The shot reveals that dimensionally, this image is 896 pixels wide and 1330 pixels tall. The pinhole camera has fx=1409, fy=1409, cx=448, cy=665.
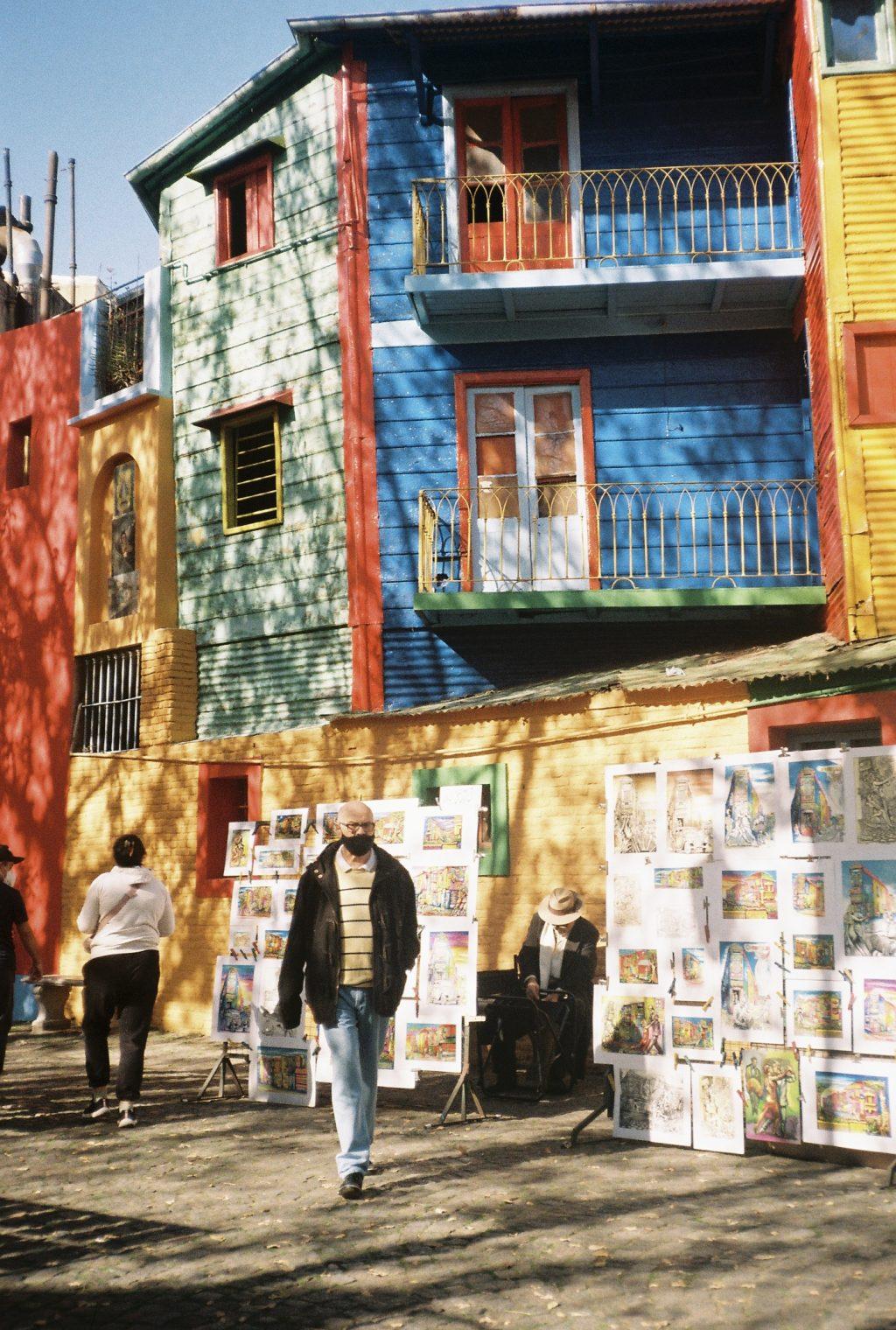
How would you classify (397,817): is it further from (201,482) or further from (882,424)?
(201,482)

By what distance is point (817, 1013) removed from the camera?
7.41 metres

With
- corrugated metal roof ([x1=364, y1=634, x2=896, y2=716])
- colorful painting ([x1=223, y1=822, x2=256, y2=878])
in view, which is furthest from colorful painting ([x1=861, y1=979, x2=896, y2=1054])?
colorful painting ([x1=223, y1=822, x2=256, y2=878])

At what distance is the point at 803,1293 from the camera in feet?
17.0

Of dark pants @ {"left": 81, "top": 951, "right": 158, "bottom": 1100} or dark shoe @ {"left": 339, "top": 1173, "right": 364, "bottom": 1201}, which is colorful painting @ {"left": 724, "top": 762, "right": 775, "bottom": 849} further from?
dark pants @ {"left": 81, "top": 951, "right": 158, "bottom": 1100}

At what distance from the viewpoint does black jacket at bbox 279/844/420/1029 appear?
23.4ft

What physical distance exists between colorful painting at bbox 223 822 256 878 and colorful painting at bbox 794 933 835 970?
4.73 meters

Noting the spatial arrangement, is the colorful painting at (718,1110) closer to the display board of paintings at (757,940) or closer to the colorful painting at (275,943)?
the display board of paintings at (757,940)

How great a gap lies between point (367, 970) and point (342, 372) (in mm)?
8993

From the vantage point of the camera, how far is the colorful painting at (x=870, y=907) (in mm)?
7223

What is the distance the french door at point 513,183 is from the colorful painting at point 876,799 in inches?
336

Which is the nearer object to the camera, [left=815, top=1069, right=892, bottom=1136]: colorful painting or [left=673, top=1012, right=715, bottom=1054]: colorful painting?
[left=815, top=1069, right=892, bottom=1136]: colorful painting

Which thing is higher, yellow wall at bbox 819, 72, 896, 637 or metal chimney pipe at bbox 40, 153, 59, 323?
metal chimney pipe at bbox 40, 153, 59, 323

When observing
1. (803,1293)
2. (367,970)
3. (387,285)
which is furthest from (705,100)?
(803,1293)

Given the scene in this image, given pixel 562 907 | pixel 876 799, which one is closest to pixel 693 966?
pixel 876 799
